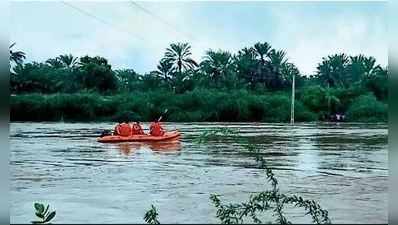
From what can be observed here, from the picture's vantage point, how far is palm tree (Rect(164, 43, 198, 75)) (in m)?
4.49

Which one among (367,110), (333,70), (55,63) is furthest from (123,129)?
(367,110)

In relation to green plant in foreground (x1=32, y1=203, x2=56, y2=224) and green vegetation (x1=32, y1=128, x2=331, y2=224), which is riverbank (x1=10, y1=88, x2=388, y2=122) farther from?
green plant in foreground (x1=32, y1=203, x2=56, y2=224)

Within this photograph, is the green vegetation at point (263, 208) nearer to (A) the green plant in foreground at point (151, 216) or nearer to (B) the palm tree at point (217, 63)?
(A) the green plant in foreground at point (151, 216)

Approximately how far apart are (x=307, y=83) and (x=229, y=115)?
19.1 inches

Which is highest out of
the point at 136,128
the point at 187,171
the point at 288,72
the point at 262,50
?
the point at 262,50

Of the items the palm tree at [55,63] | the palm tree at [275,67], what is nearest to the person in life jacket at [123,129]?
the palm tree at [55,63]

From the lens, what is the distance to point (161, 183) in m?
4.42

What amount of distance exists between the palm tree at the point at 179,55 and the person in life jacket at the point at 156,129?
34cm

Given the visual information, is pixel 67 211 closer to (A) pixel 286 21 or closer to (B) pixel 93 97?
(B) pixel 93 97

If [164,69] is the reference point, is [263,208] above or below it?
below

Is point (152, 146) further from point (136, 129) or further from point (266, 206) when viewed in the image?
point (266, 206)

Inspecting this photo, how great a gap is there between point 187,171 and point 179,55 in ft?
2.16

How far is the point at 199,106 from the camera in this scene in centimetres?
463

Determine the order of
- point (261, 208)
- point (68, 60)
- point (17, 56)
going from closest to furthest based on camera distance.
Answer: point (261, 208) → point (17, 56) → point (68, 60)
